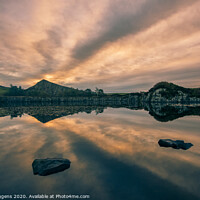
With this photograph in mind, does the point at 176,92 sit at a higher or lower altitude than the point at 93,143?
higher

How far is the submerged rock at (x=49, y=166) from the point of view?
705 cm

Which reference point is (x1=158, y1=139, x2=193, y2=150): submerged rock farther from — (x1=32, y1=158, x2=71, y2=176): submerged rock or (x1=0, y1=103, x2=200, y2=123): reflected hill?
(x1=0, y1=103, x2=200, y2=123): reflected hill

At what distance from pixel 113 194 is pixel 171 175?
154 inches

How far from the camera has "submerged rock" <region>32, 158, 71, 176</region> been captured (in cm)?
705

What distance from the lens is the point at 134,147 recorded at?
11.2 metres

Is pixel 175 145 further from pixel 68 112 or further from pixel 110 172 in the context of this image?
pixel 68 112

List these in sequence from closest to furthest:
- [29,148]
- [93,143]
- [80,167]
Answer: [80,167] < [29,148] < [93,143]

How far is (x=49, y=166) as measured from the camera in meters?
7.34

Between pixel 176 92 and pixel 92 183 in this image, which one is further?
pixel 176 92

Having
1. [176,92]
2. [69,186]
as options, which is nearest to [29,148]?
[69,186]

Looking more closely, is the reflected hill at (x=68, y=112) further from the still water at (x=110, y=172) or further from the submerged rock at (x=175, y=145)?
the still water at (x=110, y=172)

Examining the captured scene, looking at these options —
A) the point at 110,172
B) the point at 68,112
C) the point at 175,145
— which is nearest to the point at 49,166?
the point at 110,172

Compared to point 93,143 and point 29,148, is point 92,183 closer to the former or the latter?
point 93,143

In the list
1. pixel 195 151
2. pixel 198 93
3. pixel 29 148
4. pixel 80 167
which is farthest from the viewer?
pixel 198 93
